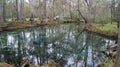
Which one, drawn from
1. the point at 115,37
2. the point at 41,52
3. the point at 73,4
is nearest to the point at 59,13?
the point at 73,4

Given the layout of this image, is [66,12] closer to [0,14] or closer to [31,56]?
[0,14]

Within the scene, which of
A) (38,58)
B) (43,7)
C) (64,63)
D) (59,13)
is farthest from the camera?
(59,13)

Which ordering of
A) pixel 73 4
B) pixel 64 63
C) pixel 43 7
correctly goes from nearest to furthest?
pixel 64 63 → pixel 43 7 → pixel 73 4

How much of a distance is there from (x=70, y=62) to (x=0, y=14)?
2324cm

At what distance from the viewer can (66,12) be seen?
227 ft

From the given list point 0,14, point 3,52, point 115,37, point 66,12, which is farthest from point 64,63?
point 66,12

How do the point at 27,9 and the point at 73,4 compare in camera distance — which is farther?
the point at 73,4

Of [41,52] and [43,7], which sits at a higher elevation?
[43,7]

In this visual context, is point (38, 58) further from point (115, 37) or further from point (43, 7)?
point (43, 7)

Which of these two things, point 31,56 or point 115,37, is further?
point 115,37

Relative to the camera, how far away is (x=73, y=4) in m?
63.8

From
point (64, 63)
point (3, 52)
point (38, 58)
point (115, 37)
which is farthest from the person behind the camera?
point (115, 37)

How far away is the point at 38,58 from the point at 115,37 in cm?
1154

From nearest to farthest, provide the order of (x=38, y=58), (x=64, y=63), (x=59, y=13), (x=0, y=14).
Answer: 1. (x=64, y=63)
2. (x=38, y=58)
3. (x=0, y=14)
4. (x=59, y=13)
